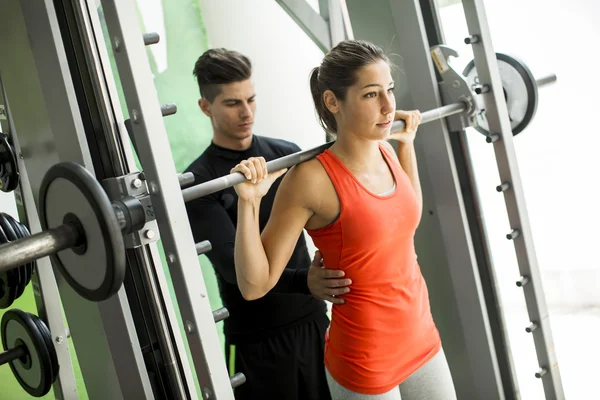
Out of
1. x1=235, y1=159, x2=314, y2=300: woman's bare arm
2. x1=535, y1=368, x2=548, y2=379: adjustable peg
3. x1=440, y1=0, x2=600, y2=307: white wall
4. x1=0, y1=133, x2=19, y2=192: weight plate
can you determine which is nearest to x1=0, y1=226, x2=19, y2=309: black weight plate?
x1=0, y1=133, x2=19, y2=192: weight plate

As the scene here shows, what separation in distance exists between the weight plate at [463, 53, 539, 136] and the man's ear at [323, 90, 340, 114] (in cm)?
61

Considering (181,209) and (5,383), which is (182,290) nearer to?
(181,209)

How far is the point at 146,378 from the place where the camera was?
1.21m

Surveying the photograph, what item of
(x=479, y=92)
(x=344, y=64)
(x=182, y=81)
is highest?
(x=182, y=81)

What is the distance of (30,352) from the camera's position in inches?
Result: 60.2

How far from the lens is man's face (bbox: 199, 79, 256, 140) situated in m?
1.69

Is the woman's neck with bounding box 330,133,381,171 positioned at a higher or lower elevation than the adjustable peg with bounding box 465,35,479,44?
lower

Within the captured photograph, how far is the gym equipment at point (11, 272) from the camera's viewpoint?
4.65 feet

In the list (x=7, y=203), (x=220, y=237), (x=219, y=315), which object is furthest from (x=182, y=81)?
(x=219, y=315)

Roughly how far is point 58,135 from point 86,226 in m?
0.26

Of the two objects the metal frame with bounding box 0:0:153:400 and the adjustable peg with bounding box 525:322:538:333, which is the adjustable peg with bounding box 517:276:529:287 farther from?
the metal frame with bounding box 0:0:153:400

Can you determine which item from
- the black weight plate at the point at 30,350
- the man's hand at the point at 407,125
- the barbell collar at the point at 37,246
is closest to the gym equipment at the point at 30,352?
the black weight plate at the point at 30,350

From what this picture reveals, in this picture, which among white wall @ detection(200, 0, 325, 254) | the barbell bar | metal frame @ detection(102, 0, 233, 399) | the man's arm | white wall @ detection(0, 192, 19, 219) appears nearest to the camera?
metal frame @ detection(102, 0, 233, 399)

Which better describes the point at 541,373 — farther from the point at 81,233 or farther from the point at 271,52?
the point at 271,52
